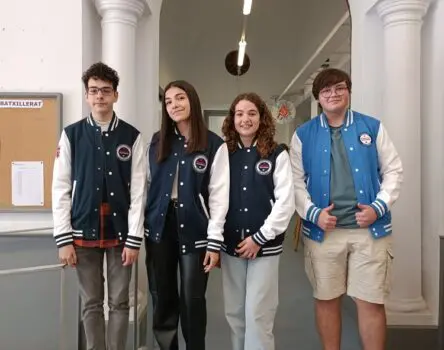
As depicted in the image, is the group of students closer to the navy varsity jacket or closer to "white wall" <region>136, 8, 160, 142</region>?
the navy varsity jacket

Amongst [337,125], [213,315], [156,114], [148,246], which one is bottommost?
[213,315]

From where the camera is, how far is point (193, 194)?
78.3 inches

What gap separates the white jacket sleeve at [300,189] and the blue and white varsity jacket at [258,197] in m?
0.13

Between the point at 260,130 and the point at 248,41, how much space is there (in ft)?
26.2

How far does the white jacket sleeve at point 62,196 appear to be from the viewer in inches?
75.3

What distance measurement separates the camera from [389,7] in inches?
113

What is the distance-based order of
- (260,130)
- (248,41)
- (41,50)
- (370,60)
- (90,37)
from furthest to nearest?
(248,41), (370,60), (90,37), (41,50), (260,130)

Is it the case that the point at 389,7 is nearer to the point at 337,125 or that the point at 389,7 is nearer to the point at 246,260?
the point at 337,125

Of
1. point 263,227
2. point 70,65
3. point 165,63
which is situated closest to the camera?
point 263,227

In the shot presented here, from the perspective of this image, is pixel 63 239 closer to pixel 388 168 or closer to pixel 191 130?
pixel 191 130

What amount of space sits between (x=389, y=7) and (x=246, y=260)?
190 centimetres

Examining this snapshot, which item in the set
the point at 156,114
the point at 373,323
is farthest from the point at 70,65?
the point at 373,323

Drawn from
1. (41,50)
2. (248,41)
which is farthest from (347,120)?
(248,41)

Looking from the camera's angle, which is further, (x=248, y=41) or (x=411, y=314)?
(x=248, y=41)
